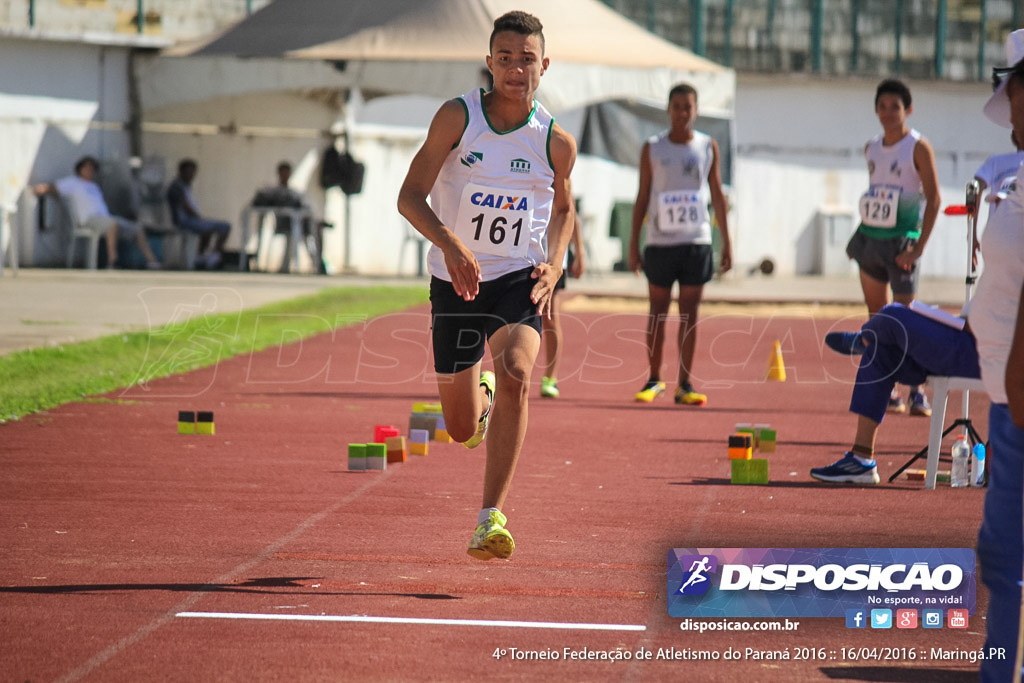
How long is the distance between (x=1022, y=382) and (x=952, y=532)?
3168 millimetres

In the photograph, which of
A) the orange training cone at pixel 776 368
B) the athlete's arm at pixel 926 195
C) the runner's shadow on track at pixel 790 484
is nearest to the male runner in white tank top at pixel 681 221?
the athlete's arm at pixel 926 195

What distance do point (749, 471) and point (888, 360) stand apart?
0.92 meters

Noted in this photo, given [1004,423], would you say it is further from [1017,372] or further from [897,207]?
[897,207]

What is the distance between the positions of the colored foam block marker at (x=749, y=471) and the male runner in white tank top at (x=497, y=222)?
193 centimetres

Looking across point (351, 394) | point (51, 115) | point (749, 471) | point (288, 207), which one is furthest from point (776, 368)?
point (51, 115)

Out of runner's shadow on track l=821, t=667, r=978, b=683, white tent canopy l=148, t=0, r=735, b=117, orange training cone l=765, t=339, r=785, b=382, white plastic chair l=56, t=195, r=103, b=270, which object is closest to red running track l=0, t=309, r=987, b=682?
runner's shadow on track l=821, t=667, r=978, b=683

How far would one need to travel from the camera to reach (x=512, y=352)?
601cm

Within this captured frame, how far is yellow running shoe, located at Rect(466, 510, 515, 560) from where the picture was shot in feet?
18.4

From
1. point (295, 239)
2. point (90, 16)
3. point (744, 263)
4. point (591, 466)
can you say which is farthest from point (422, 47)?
point (591, 466)

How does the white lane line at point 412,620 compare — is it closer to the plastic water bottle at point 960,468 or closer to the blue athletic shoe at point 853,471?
the blue athletic shoe at point 853,471

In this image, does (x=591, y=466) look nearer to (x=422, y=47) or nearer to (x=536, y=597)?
(x=536, y=597)

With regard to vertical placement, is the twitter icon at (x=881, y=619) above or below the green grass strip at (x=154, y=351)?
above

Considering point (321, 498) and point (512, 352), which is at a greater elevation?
point (512, 352)

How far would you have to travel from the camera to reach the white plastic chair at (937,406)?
750cm
